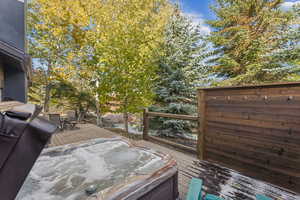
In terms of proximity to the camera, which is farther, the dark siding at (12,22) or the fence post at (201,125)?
the dark siding at (12,22)

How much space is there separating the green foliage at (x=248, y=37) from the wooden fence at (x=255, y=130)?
402 cm

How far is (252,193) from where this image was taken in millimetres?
2248

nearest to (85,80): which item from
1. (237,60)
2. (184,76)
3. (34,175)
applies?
(184,76)

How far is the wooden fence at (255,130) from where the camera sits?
2.31 m

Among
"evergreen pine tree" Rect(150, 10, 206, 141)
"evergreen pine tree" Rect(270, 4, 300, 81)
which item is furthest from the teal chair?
"evergreen pine tree" Rect(270, 4, 300, 81)

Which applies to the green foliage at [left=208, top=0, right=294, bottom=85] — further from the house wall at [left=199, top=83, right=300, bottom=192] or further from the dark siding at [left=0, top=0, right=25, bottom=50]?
the dark siding at [left=0, top=0, right=25, bottom=50]

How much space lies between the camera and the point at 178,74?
217 inches

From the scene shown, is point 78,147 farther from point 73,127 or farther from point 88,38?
point 88,38

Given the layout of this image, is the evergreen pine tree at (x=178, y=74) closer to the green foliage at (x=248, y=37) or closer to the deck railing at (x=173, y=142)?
the deck railing at (x=173, y=142)

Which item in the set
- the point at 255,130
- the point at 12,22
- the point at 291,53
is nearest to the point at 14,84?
the point at 12,22

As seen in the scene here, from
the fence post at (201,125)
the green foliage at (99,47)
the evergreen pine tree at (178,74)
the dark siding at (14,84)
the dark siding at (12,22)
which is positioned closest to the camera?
the fence post at (201,125)

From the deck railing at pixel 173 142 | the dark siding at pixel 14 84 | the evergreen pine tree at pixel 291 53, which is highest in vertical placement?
the evergreen pine tree at pixel 291 53

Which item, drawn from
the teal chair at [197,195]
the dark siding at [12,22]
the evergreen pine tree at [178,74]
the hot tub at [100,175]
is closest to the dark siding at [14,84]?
the dark siding at [12,22]

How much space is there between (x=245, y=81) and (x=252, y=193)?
18.6ft
